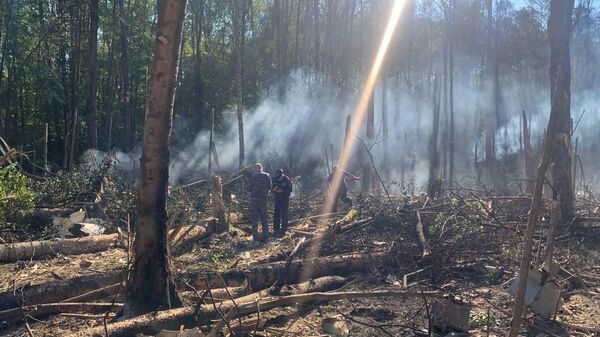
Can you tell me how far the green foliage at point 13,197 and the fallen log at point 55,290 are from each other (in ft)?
12.8

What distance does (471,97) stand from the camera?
33.4m

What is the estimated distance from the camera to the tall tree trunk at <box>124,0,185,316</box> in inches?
201

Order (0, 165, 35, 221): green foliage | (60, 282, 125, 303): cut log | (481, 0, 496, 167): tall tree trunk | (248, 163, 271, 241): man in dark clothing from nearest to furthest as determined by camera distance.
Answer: (60, 282, 125, 303): cut log
(0, 165, 35, 221): green foliage
(248, 163, 271, 241): man in dark clothing
(481, 0, 496, 167): tall tree trunk

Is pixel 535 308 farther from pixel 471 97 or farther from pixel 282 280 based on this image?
pixel 471 97

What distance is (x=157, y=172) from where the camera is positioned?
5.11m

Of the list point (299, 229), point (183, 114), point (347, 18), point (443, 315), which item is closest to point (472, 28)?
point (347, 18)

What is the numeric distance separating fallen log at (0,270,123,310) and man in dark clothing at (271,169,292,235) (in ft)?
16.5

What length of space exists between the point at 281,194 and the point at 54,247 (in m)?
4.46

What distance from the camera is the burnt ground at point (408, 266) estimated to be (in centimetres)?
529

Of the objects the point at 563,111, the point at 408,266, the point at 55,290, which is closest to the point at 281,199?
the point at 408,266

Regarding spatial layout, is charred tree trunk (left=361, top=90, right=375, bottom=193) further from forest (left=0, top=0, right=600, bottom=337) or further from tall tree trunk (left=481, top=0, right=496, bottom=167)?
tall tree trunk (left=481, top=0, right=496, bottom=167)

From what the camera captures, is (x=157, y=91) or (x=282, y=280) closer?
(x=157, y=91)

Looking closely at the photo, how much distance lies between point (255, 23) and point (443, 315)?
2831 cm

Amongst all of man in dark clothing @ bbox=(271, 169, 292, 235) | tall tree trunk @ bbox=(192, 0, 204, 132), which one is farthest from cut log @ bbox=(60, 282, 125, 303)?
tall tree trunk @ bbox=(192, 0, 204, 132)
